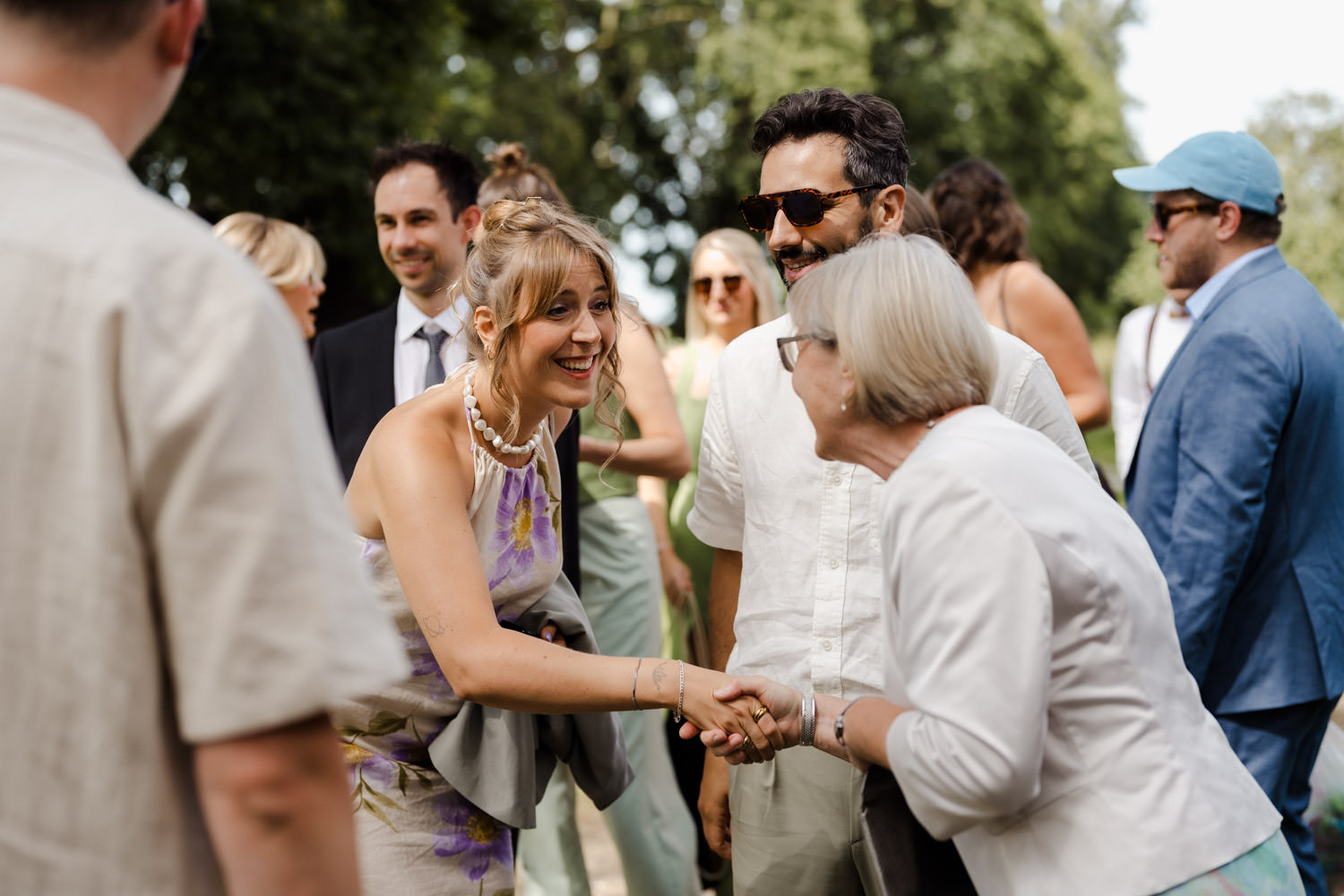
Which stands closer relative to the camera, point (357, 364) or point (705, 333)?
point (357, 364)

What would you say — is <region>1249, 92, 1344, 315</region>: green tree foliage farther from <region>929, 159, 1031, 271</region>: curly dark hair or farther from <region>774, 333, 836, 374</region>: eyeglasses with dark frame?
<region>774, 333, 836, 374</region>: eyeglasses with dark frame

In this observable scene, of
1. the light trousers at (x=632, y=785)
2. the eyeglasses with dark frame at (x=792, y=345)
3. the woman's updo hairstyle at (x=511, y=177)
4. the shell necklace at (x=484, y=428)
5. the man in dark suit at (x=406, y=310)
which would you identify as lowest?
the light trousers at (x=632, y=785)

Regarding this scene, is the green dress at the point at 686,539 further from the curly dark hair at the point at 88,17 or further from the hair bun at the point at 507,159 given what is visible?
the curly dark hair at the point at 88,17

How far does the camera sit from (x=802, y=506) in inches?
102

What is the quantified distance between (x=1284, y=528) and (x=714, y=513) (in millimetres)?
1750

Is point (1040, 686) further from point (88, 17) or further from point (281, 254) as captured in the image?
point (281, 254)

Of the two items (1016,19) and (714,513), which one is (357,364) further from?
(1016,19)

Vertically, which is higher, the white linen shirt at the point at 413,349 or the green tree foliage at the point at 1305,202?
the green tree foliage at the point at 1305,202

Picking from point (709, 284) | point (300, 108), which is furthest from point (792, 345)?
point (300, 108)

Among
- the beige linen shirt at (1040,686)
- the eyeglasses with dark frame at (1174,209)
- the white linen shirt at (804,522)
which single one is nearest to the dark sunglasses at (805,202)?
the white linen shirt at (804,522)

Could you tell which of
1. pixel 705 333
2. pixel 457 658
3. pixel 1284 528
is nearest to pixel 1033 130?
pixel 705 333

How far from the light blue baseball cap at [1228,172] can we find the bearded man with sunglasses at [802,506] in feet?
4.80

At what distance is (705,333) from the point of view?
18.5 ft

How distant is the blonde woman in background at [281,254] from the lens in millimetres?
4684
